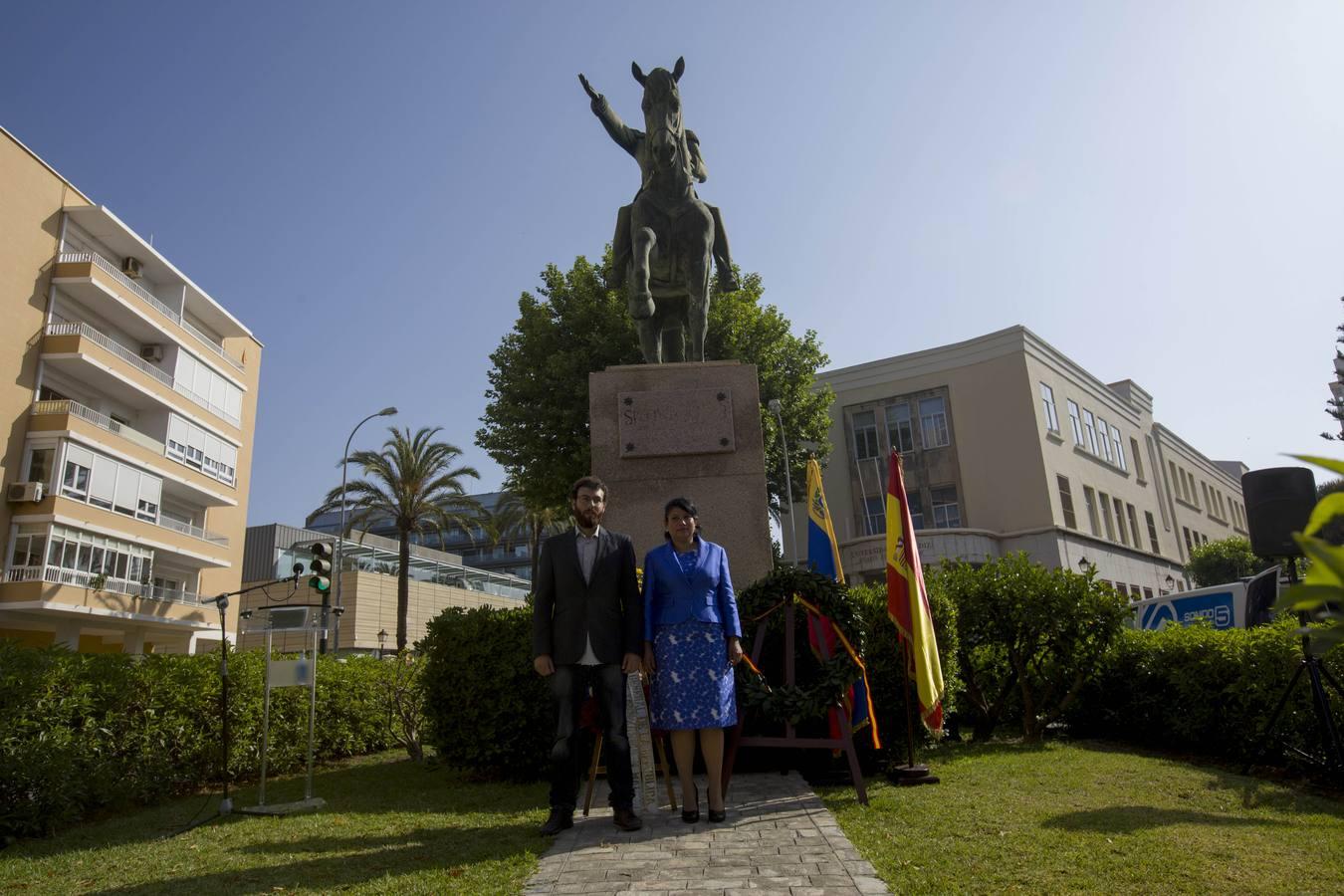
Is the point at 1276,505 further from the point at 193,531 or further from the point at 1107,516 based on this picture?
the point at 193,531

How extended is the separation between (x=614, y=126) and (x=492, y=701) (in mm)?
6021

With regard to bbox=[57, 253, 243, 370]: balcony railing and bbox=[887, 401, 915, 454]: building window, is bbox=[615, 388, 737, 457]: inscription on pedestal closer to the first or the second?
bbox=[887, 401, 915, 454]: building window

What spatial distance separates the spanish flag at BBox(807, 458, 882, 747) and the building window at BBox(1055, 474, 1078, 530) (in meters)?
31.6

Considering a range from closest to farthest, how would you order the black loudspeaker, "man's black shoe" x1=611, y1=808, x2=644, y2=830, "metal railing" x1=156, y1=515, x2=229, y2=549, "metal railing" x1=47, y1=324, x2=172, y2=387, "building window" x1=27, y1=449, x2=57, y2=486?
"man's black shoe" x1=611, y1=808, x2=644, y2=830 → the black loudspeaker → "building window" x1=27, y1=449, x2=57, y2=486 → "metal railing" x1=47, y1=324, x2=172, y2=387 → "metal railing" x1=156, y1=515, x2=229, y2=549

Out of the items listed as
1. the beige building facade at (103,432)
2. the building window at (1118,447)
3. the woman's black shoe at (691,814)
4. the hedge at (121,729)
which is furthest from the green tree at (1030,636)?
the building window at (1118,447)

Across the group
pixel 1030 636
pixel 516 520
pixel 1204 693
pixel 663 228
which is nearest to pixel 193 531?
pixel 516 520

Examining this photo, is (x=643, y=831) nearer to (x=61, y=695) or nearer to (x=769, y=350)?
(x=61, y=695)

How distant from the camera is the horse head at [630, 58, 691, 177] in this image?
8672mm

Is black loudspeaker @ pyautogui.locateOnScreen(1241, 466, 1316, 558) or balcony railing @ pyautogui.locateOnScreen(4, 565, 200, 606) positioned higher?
balcony railing @ pyautogui.locateOnScreen(4, 565, 200, 606)

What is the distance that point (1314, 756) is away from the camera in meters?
6.70

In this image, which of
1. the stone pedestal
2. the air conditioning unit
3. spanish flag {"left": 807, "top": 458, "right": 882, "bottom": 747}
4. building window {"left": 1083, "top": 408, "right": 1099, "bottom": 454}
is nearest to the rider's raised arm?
the stone pedestal

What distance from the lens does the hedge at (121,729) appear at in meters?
6.38

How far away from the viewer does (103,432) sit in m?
30.8

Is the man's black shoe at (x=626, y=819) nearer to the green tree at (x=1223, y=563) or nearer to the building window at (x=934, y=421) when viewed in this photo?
the building window at (x=934, y=421)
